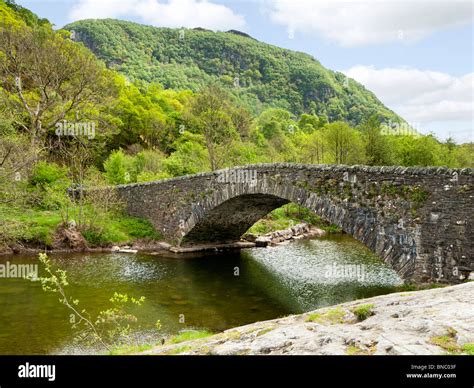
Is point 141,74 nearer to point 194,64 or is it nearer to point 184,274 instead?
point 194,64

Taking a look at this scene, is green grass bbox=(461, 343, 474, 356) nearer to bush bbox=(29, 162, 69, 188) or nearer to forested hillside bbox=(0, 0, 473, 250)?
forested hillside bbox=(0, 0, 473, 250)

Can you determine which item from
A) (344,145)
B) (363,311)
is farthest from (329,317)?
(344,145)

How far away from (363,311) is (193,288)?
41.9ft

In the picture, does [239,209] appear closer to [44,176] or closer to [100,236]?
[100,236]

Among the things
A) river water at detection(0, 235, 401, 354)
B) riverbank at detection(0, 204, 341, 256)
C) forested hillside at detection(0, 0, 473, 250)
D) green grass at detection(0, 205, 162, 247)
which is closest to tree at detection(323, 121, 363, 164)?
forested hillside at detection(0, 0, 473, 250)

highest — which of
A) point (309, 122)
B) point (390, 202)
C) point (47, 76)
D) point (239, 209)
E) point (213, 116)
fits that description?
point (309, 122)

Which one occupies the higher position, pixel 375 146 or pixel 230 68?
pixel 230 68

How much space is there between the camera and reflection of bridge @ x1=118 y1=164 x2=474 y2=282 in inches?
531

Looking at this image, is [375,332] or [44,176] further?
[44,176]

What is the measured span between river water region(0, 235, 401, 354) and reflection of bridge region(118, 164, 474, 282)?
3.32 m

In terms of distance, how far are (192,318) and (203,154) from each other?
2988cm

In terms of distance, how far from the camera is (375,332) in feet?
20.4

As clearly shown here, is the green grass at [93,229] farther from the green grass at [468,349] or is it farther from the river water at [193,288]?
the green grass at [468,349]

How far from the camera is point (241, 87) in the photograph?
140 metres
